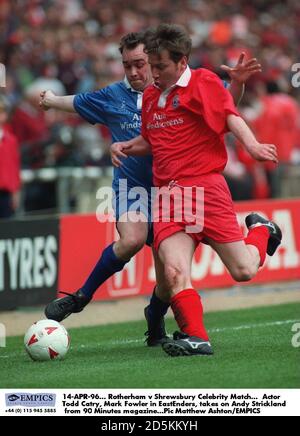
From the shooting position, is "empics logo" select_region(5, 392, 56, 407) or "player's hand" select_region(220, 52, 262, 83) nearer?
"empics logo" select_region(5, 392, 56, 407)

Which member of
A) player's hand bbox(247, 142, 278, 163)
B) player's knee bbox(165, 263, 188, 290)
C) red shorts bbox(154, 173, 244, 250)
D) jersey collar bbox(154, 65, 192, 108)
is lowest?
player's knee bbox(165, 263, 188, 290)

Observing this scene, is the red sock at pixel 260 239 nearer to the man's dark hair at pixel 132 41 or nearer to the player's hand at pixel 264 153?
the player's hand at pixel 264 153

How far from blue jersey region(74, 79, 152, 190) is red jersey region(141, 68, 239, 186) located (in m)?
0.85

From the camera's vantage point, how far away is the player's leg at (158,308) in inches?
338

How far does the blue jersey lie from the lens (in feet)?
29.7

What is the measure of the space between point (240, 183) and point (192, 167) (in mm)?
9840

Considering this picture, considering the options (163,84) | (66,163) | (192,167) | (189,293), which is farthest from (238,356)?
(66,163)

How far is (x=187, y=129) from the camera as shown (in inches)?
316

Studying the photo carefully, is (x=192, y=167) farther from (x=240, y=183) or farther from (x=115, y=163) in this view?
(x=240, y=183)

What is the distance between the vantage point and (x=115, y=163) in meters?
8.41

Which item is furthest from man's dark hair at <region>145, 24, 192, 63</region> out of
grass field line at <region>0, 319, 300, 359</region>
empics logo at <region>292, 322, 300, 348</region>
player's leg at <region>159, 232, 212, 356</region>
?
grass field line at <region>0, 319, 300, 359</region>

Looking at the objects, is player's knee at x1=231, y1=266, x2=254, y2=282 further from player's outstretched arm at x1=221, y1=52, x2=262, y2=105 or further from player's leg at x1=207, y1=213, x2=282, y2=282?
player's outstretched arm at x1=221, y1=52, x2=262, y2=105

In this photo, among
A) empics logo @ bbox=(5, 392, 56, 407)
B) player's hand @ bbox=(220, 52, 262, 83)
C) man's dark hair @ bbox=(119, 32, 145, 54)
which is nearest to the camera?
empics logo @ bbox=(5, 392, 56, 407)

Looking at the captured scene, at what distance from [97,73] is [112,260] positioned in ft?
27.3
